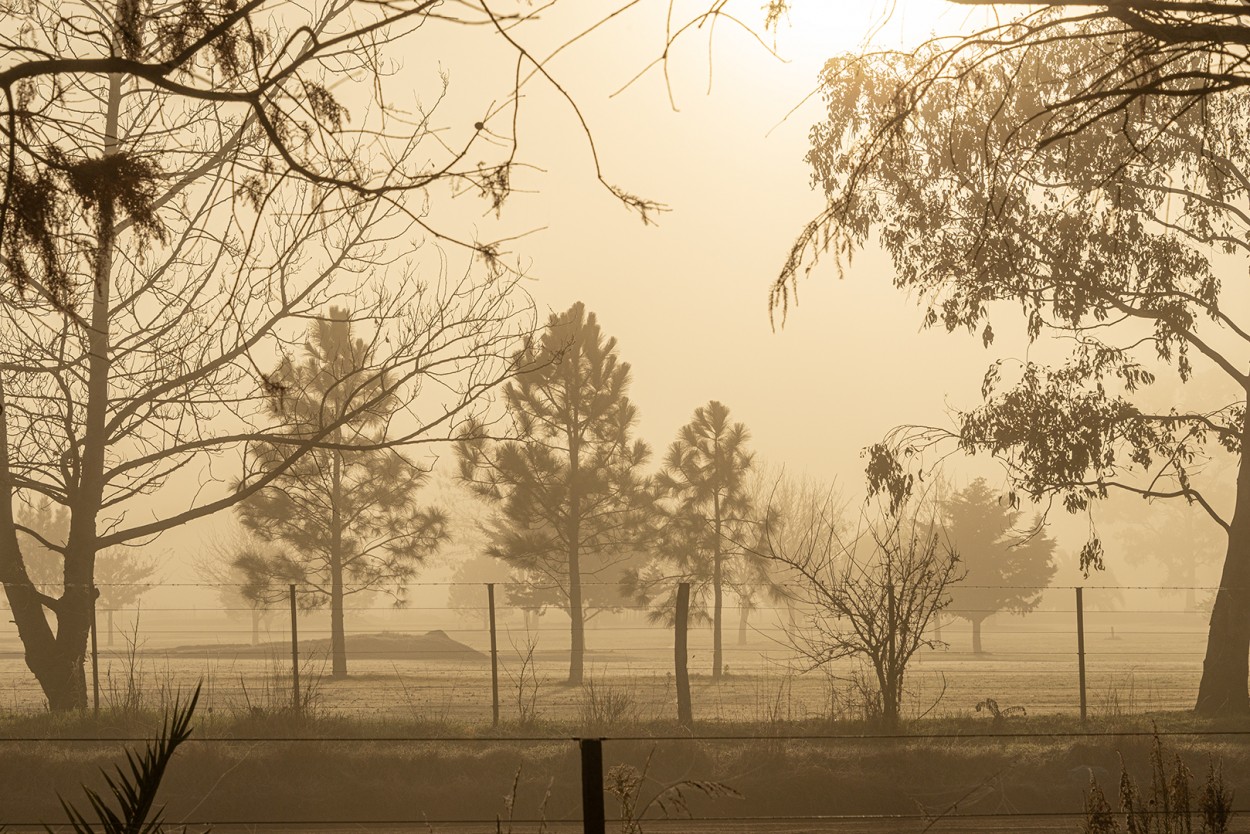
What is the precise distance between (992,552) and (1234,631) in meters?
38.9

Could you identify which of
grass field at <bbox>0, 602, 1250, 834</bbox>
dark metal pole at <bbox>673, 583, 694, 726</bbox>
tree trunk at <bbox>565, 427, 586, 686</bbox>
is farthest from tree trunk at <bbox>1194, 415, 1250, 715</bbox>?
tree trunk at <bbox>565, 427, 586, 686</bbox>

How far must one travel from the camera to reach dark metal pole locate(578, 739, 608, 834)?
381 cm

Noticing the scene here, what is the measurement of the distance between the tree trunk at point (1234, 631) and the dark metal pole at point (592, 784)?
13.5 m

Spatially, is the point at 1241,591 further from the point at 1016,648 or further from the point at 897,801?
the point at 1016,648

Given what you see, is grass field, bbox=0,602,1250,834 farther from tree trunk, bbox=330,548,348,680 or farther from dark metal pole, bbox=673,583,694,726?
tree trunk, bbox=330,548,348,680

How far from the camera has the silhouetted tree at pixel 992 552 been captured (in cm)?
5316

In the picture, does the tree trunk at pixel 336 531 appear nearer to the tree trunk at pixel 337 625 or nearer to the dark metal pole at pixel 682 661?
the tree trunk at pixel 337 625

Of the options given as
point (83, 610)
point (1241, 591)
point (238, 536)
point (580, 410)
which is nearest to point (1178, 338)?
point (1241, 591)

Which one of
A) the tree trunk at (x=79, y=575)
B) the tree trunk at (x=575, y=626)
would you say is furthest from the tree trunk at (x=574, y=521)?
the tree trunk at (x=79, y=575)

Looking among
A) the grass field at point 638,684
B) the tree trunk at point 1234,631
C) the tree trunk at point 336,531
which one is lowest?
the grass field at point 638,684

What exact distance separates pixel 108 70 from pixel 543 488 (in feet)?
103

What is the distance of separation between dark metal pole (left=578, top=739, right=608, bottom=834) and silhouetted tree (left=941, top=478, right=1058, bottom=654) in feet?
163

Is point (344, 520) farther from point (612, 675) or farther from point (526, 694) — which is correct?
point (526, 694)

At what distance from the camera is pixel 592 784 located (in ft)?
12.7
